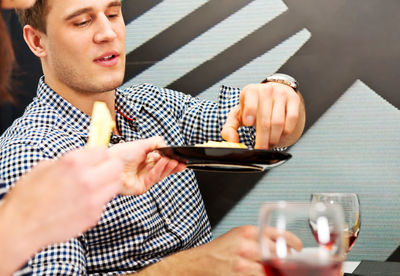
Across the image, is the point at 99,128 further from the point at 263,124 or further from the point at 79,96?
the point at 79,96

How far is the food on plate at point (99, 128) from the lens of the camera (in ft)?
2.80

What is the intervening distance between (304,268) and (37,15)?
1705 millimetres

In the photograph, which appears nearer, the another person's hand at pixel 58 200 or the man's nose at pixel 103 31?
the another person's hand at pixel 58 200

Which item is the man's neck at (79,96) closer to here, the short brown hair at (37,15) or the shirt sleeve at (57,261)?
the short brown hair at (37,15)

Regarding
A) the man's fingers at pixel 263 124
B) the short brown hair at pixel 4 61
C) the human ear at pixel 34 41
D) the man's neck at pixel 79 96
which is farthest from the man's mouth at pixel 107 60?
the short brown hair at pixel 4 61

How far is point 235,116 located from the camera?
1630 mm

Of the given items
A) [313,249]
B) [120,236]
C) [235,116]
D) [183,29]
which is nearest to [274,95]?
[235,116]

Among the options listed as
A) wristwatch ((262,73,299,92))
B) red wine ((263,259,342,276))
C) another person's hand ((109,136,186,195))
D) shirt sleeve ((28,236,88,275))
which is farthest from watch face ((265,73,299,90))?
red wine ((263,259,342,276))

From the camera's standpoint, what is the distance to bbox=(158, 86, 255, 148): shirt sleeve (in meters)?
2.08

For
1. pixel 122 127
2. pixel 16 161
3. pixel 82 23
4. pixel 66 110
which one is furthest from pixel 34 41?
pixel 16 161

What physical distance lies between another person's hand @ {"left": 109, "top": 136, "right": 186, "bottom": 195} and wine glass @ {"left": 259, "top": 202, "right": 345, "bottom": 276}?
0.62m

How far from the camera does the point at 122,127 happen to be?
1996 mm

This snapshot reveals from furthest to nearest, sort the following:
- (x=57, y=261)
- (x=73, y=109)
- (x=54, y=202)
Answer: (x=73, y=109) < (x=57, y=261) < (x=54, y=202)

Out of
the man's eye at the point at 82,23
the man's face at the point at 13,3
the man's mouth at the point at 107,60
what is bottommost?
the man's mouth at the point at 107,60
